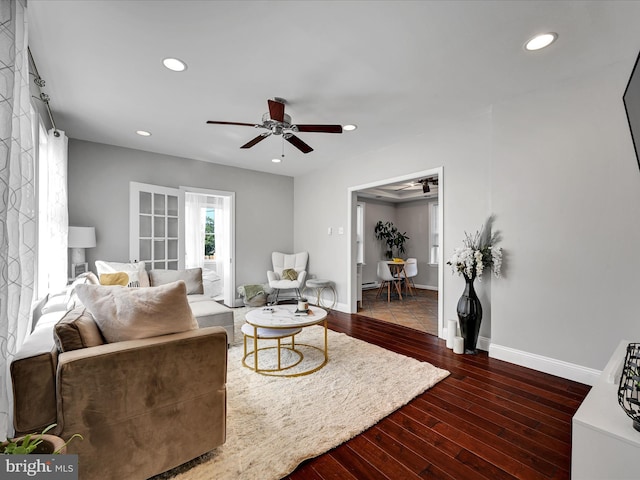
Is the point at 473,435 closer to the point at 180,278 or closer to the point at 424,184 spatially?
the point at 180,278

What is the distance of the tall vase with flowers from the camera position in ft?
9.86

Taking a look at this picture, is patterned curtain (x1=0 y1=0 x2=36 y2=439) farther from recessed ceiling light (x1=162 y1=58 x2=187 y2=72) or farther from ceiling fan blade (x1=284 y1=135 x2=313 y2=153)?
ceiling fan blade (x1=284 y1=135 x2=313 y2=153)

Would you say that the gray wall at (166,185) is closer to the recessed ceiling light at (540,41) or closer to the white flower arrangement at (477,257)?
the white flower arrangement at (477,257)

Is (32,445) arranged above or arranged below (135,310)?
below

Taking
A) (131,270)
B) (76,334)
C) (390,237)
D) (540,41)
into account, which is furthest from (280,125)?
(390,237)

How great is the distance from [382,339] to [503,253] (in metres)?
1.70

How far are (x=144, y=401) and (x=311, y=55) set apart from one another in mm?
2497

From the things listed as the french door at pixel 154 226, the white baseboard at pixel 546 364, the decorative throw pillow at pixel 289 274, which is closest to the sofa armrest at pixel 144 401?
the white baseboard at pixel 546 364

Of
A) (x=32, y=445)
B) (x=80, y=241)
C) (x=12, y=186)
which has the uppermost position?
(x=12, y=186)

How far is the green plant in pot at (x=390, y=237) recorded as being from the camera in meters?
7.75

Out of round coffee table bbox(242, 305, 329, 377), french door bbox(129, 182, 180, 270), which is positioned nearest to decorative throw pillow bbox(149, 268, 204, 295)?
french door bbox(129, 182, 180, 270)

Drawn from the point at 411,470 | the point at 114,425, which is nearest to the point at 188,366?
the point at 114,425

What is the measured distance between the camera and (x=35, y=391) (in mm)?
1233

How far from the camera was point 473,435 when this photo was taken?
183cm
